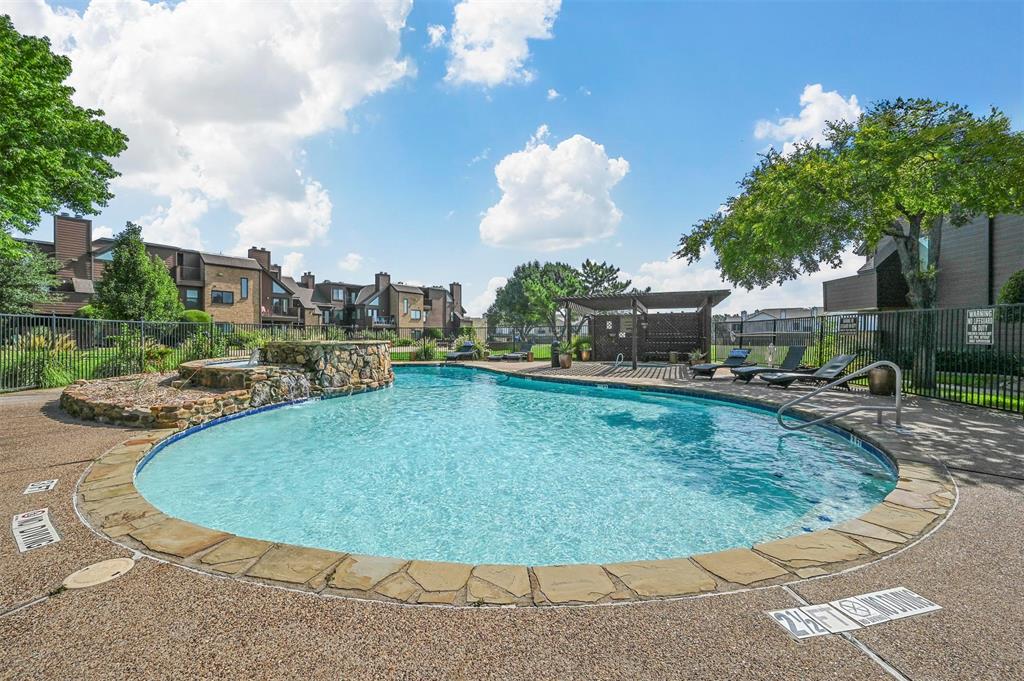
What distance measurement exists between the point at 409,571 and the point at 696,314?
1995 cm

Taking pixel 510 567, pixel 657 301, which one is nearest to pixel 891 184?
pixel 657 301

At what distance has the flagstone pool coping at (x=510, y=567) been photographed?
7.87ft

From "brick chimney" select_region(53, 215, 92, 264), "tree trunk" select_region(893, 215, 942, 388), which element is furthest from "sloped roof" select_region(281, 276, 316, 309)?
"tree trunk" select_region(893, 215, 942, 388)

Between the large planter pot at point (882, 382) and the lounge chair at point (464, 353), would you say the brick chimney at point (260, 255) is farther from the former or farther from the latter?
the large planter pot at point (882, 382)

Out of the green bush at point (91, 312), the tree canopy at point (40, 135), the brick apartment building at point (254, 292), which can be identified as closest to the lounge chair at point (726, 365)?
the tree canopy at point (40, 135)

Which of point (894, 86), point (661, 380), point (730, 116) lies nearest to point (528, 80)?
point (730, 116)

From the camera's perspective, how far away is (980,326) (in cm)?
821

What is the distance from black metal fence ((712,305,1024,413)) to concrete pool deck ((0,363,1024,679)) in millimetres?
7830

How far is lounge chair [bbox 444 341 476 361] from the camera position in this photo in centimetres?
2220

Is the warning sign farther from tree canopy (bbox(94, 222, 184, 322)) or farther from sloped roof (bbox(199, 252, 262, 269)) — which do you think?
sloped roof (bbox(199, 252, 262, 269))

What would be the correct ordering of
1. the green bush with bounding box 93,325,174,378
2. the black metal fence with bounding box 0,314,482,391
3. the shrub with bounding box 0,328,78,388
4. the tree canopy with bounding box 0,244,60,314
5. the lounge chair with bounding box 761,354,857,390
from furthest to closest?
the tree canopy with bounding box 0,244,60,314 < the green bush with bounding box 93,325,174,378 < the black metal fence with bounding box 0,314,482,391 < the shrub with bounding box 0,328,78,388 < the lounge chair with bounding box 761,354,857,390

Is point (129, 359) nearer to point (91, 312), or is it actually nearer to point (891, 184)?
point (91, 312)

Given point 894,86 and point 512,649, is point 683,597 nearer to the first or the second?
point 512,649

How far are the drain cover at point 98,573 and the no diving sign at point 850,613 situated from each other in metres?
3.74
